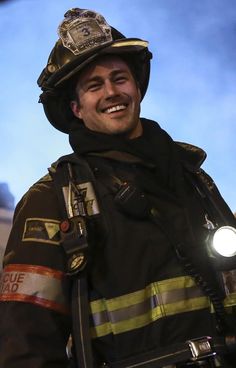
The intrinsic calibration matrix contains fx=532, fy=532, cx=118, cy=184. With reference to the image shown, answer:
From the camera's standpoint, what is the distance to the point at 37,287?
4.78ft

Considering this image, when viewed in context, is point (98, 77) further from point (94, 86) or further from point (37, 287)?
point (37, 287)

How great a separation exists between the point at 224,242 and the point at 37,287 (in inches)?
21.4

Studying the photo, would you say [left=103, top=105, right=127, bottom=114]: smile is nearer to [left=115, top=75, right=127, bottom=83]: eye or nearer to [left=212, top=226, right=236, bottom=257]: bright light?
[left=115, top=75, right=127, bottom=83]: eye

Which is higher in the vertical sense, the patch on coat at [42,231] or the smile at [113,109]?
the smile at [113,109]

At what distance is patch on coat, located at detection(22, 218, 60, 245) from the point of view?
59.7 inches

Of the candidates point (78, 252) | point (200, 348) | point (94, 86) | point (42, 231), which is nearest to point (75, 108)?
point (94, 86)

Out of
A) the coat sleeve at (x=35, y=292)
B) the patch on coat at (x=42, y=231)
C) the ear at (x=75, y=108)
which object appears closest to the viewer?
the coat sleeve at (x=35, y=292)

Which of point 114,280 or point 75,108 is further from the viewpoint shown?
point 75,108

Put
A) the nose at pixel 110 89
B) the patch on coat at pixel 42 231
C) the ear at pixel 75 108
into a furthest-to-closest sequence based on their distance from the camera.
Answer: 1. the ear at pixel 75 108
2. the nose at pixel 110 89
3. the patch on coat at pixel 42 231

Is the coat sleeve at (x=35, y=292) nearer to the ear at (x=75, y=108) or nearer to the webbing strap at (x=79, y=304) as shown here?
the webbing strap at (x=79, y=304)

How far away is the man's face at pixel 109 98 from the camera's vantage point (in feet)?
5.93

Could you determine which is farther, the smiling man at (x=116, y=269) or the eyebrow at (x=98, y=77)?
the eyebrow at (x=98, y=77)

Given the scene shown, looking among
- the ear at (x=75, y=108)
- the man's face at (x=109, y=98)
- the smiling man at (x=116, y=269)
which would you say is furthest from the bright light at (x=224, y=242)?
the ear at (x=75, y=108)

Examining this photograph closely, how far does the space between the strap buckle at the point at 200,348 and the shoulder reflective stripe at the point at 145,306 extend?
4.0 inches
